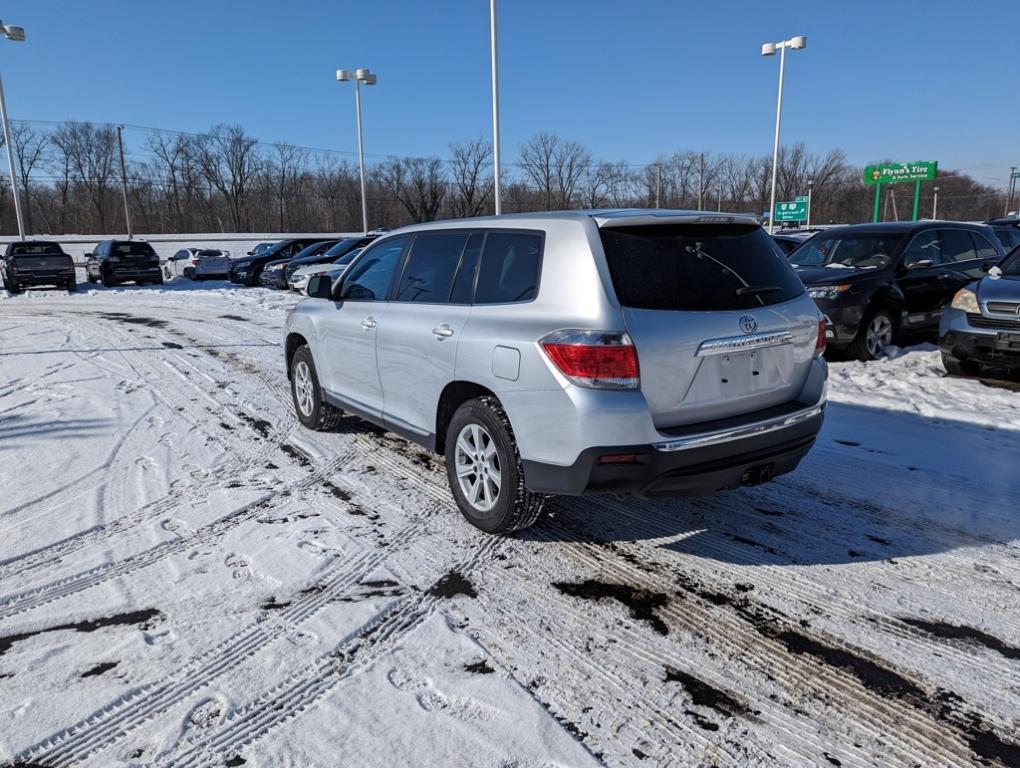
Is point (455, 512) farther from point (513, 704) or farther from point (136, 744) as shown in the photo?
point (136, 744)

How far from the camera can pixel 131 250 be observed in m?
25.7

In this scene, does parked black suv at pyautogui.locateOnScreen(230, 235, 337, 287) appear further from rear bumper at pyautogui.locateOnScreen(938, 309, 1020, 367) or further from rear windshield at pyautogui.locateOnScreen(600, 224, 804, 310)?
rear windshield at pyautogui.locateOnScreen(600, 224, 804, 310)

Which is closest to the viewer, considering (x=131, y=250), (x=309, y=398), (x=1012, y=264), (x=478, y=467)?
(x=478, y=467)

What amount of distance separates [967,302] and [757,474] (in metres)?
5.98

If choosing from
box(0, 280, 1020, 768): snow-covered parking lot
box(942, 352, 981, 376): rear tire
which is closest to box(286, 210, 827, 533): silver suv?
box(0, 280, 1020, 768): snow-covered parking lot

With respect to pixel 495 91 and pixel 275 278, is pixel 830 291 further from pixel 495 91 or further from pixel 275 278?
pixel 275 278

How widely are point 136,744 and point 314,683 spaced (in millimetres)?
640

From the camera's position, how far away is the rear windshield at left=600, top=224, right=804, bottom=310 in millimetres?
3445

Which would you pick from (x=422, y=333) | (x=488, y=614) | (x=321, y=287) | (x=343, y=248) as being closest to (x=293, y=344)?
(x=321, y=287)

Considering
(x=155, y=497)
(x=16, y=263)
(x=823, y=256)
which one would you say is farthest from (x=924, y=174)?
(x=155, y=497)

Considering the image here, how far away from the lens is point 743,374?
3.62 metres

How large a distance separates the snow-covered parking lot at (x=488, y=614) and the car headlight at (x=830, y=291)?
3595 millimetres

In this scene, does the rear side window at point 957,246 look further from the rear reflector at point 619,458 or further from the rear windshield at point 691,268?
the rear reflector at point 619,458

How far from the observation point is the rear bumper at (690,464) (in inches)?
129
